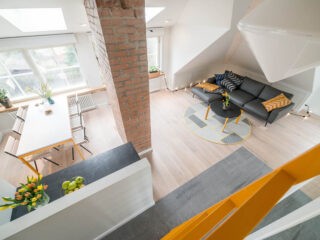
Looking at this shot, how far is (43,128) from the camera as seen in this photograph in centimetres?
232

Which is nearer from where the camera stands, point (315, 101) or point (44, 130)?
point (44, 130)

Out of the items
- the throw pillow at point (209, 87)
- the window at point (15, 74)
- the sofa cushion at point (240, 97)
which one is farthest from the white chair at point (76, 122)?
the sofa cushion at point (240, 97)

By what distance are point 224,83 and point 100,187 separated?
4200 millimetres

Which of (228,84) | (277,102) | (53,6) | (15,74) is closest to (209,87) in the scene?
(228,84)

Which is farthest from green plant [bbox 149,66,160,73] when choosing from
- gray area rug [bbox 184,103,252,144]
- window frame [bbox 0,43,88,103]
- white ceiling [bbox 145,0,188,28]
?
window frame [bbox 0,43,88,103]

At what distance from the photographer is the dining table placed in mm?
2039

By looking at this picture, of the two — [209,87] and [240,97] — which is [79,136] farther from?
[240,97]

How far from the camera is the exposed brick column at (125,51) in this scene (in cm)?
131

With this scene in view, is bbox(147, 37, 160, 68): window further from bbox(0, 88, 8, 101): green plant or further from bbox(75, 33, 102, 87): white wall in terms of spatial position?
bbox(0, 88, 8, 101): green plant

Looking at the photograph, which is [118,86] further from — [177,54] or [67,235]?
[177,54]

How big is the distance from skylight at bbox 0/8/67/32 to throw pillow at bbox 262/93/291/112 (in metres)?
4.23

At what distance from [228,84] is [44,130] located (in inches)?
173

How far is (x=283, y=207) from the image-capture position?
1.90 meters

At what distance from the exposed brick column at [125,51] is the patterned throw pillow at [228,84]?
9.84ft
